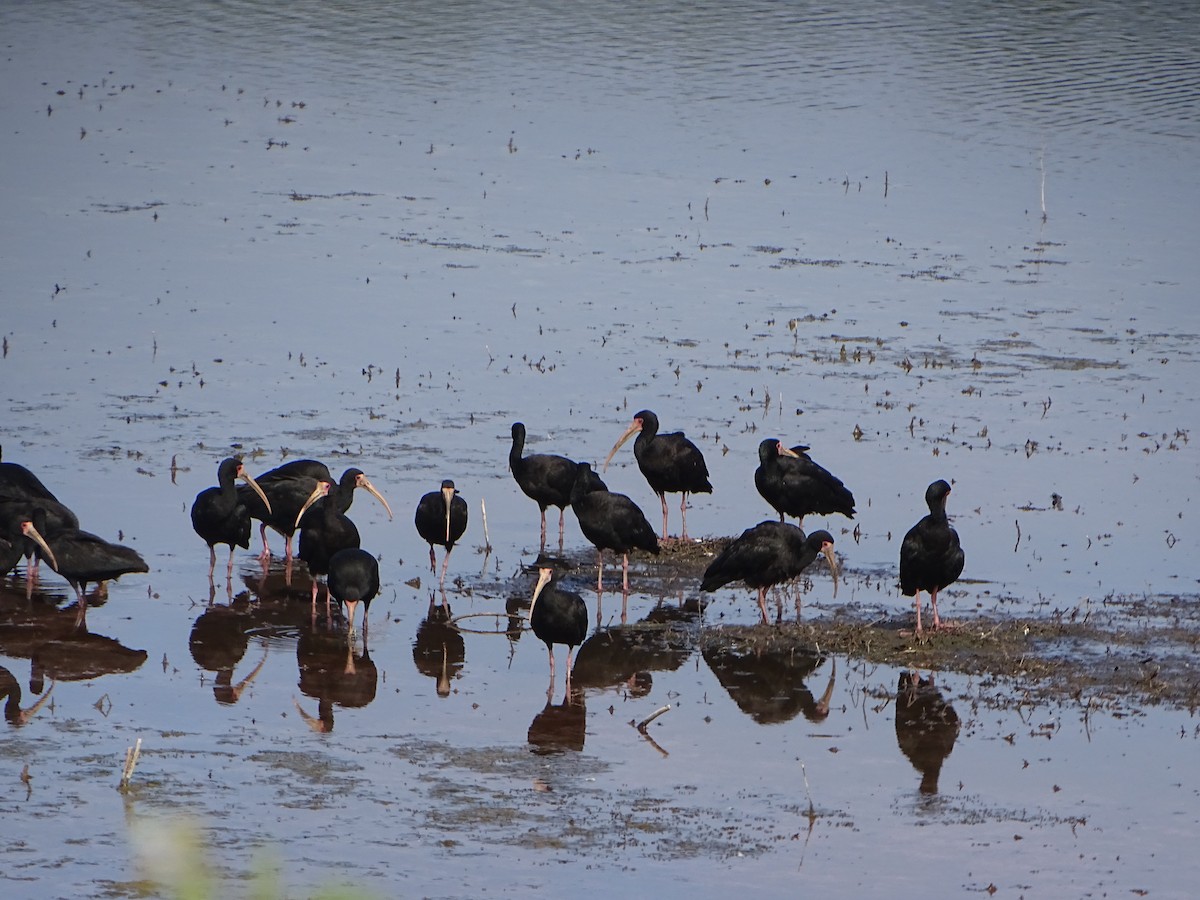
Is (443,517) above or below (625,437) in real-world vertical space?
below

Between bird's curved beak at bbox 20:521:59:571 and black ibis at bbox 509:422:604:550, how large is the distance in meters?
4.14

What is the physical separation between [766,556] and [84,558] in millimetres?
4765

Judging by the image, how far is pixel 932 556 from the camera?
13.7 meters

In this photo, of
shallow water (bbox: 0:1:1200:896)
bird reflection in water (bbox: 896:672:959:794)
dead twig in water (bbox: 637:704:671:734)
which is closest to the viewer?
shallow water (bbox: 0:1:1200:896)

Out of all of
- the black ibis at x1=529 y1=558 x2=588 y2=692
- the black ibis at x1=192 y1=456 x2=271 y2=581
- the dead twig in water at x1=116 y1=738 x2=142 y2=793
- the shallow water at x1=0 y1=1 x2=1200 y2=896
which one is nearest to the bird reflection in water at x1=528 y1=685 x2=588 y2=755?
the shallow water at x1=0 y1=1 x2=1200 y2=896

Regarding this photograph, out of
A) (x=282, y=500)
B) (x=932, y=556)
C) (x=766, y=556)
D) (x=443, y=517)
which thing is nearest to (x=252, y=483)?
(x=282, y=500)

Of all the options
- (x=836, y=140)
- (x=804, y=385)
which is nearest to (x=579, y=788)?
(x=804, y=385)

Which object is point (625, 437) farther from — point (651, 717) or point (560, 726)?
point (651, 717)

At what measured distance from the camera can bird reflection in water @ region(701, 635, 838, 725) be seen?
12.6m

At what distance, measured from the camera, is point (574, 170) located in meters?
36.5

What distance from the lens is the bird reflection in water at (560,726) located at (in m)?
11.6

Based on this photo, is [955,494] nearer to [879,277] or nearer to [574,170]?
[879,277]

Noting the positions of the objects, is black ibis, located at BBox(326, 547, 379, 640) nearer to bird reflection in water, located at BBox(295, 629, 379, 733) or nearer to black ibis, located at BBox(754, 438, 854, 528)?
bird reflection in water, located at BBox(295, 629, 379, 733)

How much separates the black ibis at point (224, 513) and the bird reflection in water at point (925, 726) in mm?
5036
